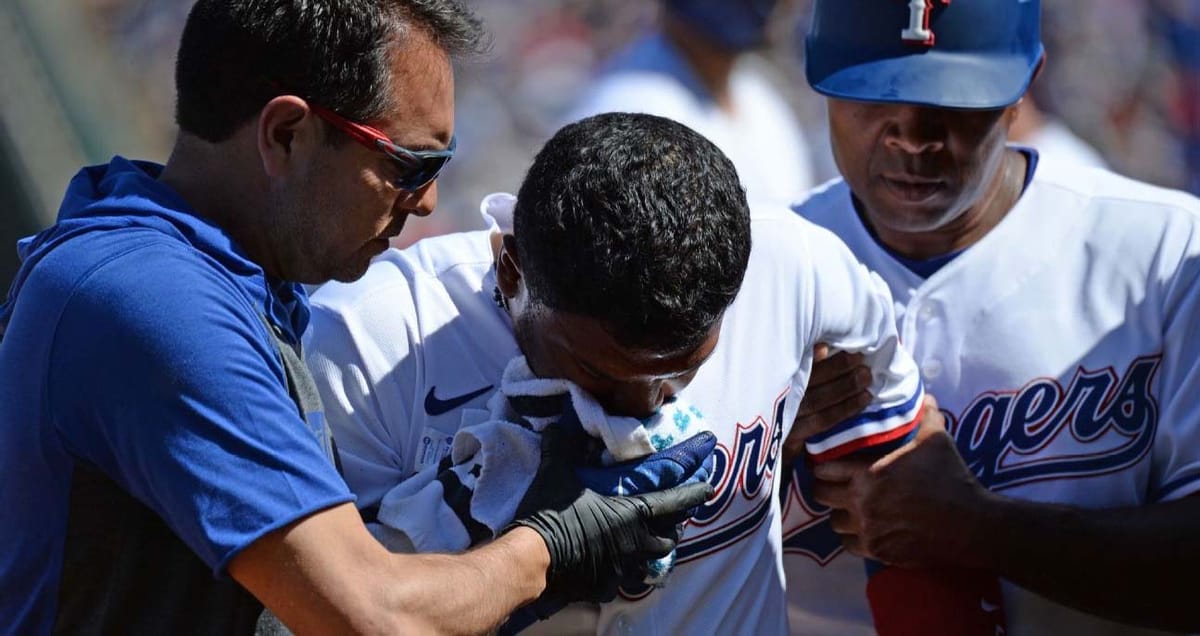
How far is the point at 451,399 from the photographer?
7.37 feet

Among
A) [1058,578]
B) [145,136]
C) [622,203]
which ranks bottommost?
[1058,578]

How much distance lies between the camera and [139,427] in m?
1.71

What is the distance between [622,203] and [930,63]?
123cm

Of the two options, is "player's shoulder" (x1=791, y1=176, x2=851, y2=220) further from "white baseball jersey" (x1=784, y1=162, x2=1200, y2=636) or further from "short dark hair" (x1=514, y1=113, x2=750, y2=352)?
"short dark hair" (x1=514, y1=113, x2=750, y2=352)

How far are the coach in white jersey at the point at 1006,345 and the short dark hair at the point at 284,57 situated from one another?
47.7 inches

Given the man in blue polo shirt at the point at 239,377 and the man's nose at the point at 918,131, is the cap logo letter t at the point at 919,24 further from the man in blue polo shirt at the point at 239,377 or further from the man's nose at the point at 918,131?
the man in blue polo shirt at the point at 239,377

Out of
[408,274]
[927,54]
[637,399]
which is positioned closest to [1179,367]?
[927,54]

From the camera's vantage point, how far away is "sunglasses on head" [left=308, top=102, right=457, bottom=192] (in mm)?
2014

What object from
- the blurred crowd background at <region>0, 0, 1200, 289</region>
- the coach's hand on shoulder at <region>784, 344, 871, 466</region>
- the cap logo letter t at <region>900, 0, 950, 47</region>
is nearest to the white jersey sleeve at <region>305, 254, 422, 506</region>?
the coach's hand on shoulder at <region>784, 344, 871, 466</region>

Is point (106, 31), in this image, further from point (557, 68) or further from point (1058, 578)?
point (1058, 578)

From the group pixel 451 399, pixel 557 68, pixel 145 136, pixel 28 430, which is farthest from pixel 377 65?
pixel 557 68

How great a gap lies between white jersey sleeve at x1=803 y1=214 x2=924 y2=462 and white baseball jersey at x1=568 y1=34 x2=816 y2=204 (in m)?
1.67

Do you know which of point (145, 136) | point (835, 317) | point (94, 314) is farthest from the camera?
point (145, 136)

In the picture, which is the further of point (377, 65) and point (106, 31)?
point (106, 31)
